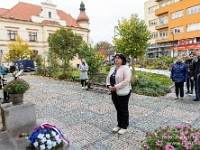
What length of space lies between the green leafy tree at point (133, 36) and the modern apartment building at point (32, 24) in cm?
2863

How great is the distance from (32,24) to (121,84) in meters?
38.0

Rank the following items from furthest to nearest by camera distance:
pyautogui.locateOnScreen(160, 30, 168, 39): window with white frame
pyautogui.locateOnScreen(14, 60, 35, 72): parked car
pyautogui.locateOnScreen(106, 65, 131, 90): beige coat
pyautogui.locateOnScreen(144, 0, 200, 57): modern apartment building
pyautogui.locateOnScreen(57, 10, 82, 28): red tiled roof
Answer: pyautogui.locateOnScreen(57, 10, 82, 28): red tiled roof, pyautogui.locateOnScreen(160, 30, 168, 39): window with white frame, pyautogui.locateOnScreen(144, 0, 200, 57): modern apartment building, pyautogui.locateOnScreen(14, 60, 35, 72): parked car, pyautogui.locateOnScreen(106, 65, 131, 90): beige coat

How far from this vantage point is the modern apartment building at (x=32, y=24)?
33.3m

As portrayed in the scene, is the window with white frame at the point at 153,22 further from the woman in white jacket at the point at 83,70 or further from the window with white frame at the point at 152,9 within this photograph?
the woman in white jacket at the point at 83,70

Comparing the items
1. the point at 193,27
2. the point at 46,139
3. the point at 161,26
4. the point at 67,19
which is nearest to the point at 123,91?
the point at 46,139

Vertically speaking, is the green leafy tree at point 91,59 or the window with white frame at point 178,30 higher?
the window with white frame at point 178,30

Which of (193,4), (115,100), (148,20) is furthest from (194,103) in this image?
(148,20)

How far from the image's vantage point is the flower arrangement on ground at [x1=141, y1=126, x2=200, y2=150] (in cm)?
169

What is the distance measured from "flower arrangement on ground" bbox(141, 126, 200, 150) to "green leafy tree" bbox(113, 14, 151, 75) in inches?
424

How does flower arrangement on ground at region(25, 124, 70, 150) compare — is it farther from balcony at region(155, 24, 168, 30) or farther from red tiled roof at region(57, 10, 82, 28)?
red tiled roof at region(57, 10, 82, 28)

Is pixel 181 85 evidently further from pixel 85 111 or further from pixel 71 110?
pixel 71 110

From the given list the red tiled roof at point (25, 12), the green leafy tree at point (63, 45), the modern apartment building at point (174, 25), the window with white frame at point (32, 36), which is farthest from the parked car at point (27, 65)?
the modern apartment building at point (174, 25)

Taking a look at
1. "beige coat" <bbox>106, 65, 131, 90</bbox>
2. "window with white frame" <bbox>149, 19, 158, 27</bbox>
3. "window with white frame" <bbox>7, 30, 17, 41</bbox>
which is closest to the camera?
"beige coat" <bbox>106, 65, 131, 90</bbox>

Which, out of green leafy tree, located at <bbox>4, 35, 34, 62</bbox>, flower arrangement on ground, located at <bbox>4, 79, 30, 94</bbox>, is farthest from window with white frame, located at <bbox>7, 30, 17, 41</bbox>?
flower arrangement on ground, located at <bbox>4, 79, 30, 94</bbox>
